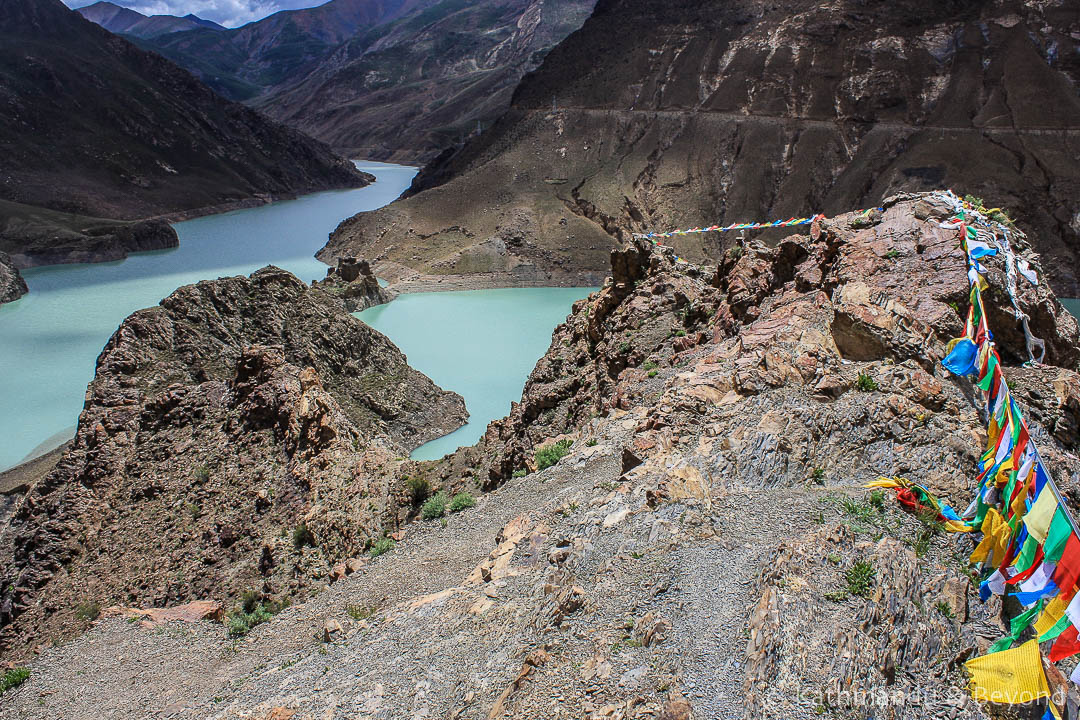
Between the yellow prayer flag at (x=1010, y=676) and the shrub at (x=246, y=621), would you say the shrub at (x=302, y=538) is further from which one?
the yellow prayer flag at (x=1010, y=676)

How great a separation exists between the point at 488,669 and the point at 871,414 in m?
4.44

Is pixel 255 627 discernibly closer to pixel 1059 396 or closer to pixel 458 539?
pixel 458 539

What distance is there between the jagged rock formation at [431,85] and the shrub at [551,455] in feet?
308

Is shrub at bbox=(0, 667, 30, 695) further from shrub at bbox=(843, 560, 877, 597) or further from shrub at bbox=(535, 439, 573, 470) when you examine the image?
shrub at bbox=(843, 560, 877, 597)

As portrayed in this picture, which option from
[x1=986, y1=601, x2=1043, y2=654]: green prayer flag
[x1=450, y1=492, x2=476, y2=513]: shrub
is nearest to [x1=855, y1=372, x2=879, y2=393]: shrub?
[x1=986, y1=601, x2=1043, y2=654]: green prayer flag

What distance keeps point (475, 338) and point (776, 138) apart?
2725 cm

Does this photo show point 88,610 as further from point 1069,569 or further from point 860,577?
point 1069,569

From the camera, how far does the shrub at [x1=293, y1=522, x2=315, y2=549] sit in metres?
11.5

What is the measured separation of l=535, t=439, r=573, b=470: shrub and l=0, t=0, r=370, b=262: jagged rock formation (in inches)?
1868

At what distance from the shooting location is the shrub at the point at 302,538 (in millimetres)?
11487

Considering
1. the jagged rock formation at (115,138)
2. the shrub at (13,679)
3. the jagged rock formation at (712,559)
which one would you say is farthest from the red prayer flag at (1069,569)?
the jagged rock formation at (115,138)

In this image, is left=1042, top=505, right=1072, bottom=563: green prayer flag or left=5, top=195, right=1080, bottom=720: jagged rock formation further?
left=1042, top=505, right=1072, bottom=563: green prayer flag

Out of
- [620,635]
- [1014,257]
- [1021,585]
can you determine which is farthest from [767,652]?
[1014,257]

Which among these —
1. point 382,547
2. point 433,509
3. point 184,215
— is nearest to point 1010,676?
point 382,547
